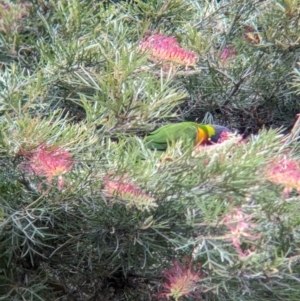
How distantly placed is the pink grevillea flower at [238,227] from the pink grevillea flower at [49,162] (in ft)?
1.14

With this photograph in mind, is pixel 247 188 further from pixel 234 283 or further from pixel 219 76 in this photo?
pixel 219 76

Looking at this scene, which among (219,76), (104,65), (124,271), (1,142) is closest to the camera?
(1,142)

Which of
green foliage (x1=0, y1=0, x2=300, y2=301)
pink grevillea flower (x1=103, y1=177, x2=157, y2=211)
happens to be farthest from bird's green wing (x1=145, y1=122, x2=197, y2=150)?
pink grevillea flower (x1=103, y1=177, x2=157, y2=211)

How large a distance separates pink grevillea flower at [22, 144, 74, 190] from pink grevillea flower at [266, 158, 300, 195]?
412 mm

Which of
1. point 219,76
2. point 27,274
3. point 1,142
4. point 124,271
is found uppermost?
point 1,142

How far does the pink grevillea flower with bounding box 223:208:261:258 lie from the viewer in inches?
48.1

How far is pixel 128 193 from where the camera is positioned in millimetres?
1265

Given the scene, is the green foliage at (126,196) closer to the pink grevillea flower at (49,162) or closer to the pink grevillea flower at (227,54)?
the pink grevillea flower at (49,162)

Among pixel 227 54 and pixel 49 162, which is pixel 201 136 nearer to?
pixel 227 54

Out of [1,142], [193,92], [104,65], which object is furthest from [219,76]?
[1,142]

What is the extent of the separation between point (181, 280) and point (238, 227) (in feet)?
0.55

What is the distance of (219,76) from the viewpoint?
7.50 ft

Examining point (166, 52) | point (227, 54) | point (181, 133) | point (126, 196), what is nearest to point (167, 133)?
point (181, 133)

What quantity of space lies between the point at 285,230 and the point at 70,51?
0.71 metres
